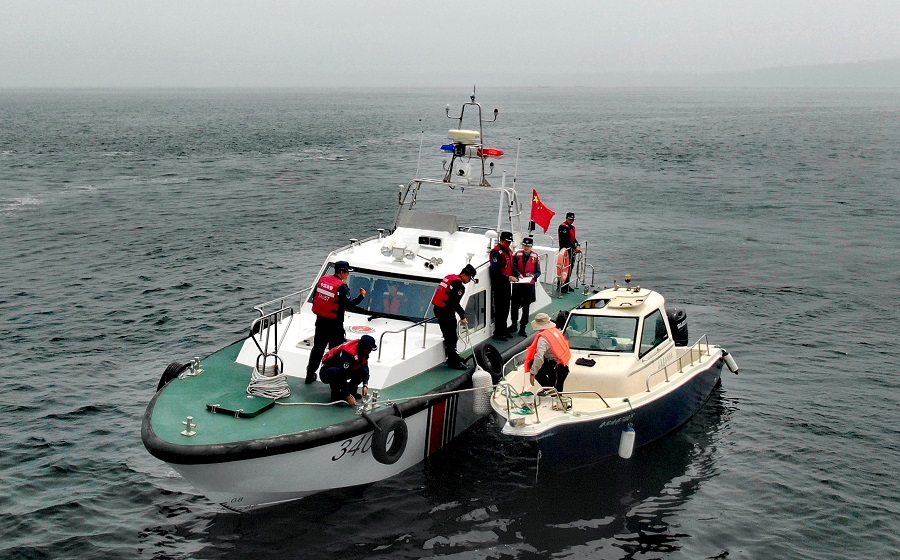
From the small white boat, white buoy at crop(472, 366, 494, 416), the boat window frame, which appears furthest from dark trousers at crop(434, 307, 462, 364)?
the boat window frame

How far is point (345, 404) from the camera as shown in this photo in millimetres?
10164

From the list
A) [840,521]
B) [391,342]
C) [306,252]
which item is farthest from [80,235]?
[840,521]

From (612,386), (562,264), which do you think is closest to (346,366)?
(612,386)

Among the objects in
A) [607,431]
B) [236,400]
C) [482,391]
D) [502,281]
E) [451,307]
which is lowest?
[607,431]

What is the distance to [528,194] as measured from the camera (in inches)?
1320

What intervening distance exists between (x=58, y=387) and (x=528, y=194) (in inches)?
880

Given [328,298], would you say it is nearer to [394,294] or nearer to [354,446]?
[354,446]

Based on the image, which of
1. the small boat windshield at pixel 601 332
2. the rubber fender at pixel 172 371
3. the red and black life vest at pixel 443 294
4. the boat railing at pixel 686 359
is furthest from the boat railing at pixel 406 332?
the boat railing at pixel 686 359

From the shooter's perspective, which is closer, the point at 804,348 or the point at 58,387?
the point at 58,387

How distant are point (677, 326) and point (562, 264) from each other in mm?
3268

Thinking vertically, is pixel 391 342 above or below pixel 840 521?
above

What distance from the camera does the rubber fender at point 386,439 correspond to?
9.85m

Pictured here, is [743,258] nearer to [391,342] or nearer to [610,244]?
[610,244]

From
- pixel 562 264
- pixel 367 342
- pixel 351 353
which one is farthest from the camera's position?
pixel 562 264
